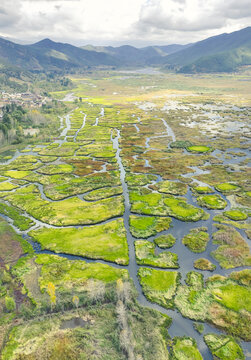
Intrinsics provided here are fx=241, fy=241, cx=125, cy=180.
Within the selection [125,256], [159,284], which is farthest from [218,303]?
[125,256]

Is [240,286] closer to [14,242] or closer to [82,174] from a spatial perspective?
[14,242]

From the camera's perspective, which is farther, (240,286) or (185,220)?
(185,220)

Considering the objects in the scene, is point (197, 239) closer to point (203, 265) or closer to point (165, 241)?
point (165, 241)

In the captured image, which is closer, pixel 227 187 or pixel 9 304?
pixel 9 304

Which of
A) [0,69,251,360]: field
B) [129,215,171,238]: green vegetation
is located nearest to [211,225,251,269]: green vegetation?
[0,69,251,360]: field

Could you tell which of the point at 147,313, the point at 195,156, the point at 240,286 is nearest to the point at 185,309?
the point at 147,313

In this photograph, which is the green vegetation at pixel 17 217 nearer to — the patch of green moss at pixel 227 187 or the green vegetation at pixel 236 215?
the green vegetation at pixel 236 215
